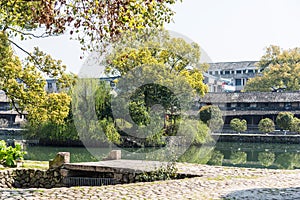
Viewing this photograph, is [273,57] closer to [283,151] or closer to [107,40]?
[283,151]

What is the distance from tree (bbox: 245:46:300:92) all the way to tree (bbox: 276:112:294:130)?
9185 mm

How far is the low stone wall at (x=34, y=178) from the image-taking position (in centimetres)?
1295

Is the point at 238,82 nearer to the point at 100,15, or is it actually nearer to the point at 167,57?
the point at 167,57

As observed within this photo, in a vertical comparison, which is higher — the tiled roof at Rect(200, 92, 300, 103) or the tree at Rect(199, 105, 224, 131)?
the tiled roof at Rect(200, 92, 300, 103)

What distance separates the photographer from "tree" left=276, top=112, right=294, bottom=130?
3775cm

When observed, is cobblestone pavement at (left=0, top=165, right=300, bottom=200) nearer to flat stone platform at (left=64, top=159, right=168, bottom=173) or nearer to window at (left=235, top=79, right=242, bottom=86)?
flat stone platform at (left=64, top=159, right=168, bottom=173)

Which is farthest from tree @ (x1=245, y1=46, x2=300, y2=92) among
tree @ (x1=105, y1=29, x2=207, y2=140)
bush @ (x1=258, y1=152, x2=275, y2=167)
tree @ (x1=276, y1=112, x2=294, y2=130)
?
bush @ (x1=258, y1=152, x2=275, y2=167)

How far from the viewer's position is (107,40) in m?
8.80

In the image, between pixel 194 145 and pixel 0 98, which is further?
pixel 0 98

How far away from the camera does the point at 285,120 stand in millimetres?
38000

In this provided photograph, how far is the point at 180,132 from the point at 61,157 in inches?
772

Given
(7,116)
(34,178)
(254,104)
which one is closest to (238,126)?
(254,104)

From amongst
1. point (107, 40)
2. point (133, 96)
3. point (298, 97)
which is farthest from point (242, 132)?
point (107, 40)

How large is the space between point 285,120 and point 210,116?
6517 mm
